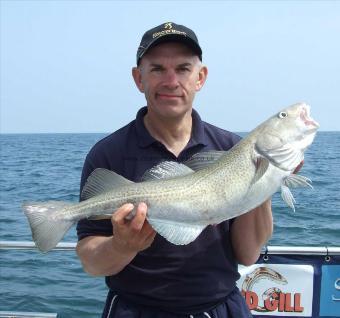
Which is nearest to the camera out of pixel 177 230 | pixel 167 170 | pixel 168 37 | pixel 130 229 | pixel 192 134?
pixel 130 229

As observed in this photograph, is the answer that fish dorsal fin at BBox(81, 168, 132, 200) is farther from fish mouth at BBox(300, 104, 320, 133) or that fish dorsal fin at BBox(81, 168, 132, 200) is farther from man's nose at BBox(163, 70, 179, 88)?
fish mouth at BBox(300, 104, 320, 133)

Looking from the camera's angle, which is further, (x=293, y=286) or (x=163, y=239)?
(x=293, y=286)

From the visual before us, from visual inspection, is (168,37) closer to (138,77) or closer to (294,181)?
(138,77)

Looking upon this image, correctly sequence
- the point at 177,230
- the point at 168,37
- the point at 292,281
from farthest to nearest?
the point at 292,281, the point at 168,37, the point at 177,230

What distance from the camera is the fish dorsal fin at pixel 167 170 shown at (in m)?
2.79

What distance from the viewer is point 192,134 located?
10.1 ft

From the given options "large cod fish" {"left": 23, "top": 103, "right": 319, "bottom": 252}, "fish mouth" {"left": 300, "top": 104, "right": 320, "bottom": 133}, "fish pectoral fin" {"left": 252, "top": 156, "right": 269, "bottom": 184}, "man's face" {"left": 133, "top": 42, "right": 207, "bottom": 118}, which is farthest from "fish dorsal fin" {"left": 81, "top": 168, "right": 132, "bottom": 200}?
"fish mouth" {"left": 300, "top": 104, "right": 320, "bottom": 133}

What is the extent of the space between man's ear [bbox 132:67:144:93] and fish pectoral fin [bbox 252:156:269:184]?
2.81 feet

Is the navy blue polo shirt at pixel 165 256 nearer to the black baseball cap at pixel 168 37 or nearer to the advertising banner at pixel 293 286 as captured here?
the black baseball cap at pixel 168 37

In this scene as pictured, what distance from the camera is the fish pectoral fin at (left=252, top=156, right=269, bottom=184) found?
2656 mm

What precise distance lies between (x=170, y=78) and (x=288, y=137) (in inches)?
29.2

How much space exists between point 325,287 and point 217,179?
79.7 inches

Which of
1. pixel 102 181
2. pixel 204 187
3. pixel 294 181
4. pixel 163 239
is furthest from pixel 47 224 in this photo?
pixel 294 181

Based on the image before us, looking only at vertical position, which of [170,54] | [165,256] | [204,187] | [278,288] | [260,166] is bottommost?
[278,288]
